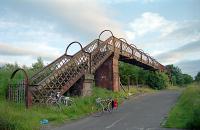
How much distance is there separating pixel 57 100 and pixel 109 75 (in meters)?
11.3

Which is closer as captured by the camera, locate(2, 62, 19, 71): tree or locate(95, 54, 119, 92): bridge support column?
locate(2, 62, 19, 71): tree

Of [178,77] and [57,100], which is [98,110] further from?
[178,77]

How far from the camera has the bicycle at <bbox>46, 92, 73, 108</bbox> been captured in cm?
2202

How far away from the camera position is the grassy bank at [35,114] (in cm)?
1401

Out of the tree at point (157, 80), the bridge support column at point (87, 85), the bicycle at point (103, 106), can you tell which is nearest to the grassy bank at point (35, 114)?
the bicycle at point (103, 106)

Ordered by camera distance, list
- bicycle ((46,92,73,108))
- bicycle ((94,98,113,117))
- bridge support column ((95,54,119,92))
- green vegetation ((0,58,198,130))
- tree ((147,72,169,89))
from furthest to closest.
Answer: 1. tree ((147,72,169,89))
2. bridge support column ((95,54,119,92))
3. bicycle ((94,98,113,117))
4. bicycle ((46,92,73,108))
5. green vegetation ((0,58,198,130))

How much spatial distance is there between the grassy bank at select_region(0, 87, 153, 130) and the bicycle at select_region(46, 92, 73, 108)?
1.93 ft

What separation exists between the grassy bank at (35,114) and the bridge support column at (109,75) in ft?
26.7

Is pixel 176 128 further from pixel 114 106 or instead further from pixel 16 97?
pixel 16 97

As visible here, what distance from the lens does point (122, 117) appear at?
19.9m

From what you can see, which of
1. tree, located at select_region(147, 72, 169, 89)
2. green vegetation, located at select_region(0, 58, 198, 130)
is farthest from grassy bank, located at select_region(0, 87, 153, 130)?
tree, located at select_region(147, 72, 169, 89)

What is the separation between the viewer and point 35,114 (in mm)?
19000

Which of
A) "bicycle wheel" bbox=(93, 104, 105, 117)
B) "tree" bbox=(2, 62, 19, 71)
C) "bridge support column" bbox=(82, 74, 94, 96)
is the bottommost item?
"bicycle wheel" bbox=(93, 104, 105, 117)

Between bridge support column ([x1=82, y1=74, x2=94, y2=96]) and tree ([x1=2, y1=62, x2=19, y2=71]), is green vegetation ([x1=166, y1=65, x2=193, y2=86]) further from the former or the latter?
bridge support column ([x1=82, y1=74, x2=94, y2=96])
